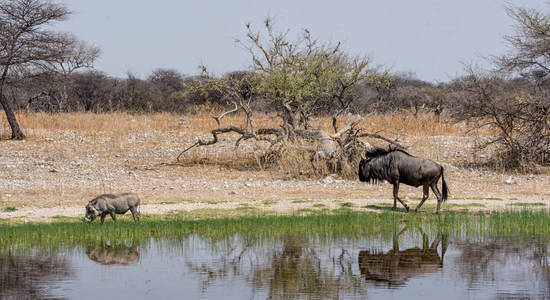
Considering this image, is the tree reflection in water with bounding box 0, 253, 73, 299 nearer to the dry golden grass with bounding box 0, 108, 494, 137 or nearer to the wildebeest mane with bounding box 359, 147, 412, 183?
the wildebeest mane with bounding box 359, 147, 412, 183

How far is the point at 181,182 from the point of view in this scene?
19.6m

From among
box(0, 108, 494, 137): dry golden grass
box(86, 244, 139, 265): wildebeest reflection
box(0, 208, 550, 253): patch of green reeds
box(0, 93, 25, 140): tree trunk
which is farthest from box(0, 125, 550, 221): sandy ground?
box(86, 244, 139, 265): wildebeest reflection

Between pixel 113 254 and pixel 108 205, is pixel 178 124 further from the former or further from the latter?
pixel 113 254

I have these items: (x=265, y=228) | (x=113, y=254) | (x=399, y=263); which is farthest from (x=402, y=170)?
(x=113, y=254)

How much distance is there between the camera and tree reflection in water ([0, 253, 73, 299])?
785 centimetres

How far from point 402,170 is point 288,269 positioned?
5.54 metres

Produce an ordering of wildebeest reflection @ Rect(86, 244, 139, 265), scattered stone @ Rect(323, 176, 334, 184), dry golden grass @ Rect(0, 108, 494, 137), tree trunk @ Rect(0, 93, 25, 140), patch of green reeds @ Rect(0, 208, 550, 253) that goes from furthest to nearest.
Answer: dry golden grass @ Rect(0, 108, 494, 137) < tree trunk @ Rect(0, 93, 25, 140) < scattered stone @ Rect(323, 176, 334, 184) < patch of green reeds @ Rect(0, 208, 550, 253) < wildebeest reflection @ Rect(86, 244, 139, 265)

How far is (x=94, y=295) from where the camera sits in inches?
309

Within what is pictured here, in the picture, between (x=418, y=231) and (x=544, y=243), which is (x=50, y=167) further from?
(x=544, y=243)

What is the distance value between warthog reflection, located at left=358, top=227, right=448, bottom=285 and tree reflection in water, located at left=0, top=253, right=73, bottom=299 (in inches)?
151

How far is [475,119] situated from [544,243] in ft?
42.8

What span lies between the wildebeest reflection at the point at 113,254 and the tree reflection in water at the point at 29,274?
0.51m

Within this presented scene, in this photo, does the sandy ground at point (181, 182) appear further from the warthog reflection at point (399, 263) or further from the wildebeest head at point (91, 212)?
the warthog reflection at point (399, 263)

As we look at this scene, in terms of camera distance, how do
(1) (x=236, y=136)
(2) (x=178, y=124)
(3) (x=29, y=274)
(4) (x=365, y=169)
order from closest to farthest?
(3) (x=29, y=274), (4) (x=365, y=169), (1) (x=236, y=136), (2) (x=178, y=124)
